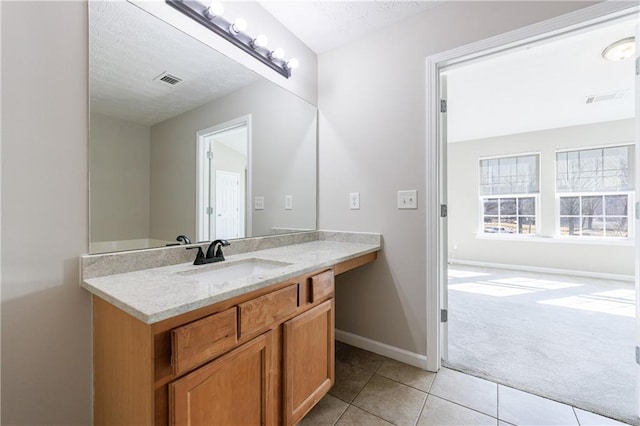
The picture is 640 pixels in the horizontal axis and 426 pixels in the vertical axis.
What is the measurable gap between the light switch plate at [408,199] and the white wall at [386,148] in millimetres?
30

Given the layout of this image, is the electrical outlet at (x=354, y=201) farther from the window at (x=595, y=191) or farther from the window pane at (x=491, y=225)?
the window at (x=595, y=191)

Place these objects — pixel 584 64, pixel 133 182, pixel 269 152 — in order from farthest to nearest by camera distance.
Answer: pixel 584 64
pixel 269 152
pixel 133 182

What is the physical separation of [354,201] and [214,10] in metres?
1.44

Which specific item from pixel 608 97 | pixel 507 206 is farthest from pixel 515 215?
pixel 608 97

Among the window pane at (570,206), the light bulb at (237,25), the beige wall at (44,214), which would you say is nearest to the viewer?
the beige wall at (44,214)

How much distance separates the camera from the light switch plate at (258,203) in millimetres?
1887

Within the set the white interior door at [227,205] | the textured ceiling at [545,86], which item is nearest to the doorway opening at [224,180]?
the white interior door at [227,205]

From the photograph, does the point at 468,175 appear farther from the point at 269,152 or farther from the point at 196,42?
the point at 196,42

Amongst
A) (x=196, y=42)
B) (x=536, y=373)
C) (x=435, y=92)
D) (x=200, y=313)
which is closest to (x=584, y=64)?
(x=435, y=92)

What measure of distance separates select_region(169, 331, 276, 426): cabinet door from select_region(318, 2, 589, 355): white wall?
110cm

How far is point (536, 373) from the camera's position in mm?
1741

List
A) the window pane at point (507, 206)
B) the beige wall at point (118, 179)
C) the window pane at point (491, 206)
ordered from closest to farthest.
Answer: the beige wall at point (118, 179), the window pane at point (507, 206), the window pane at point (491, 206)

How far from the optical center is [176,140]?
145 cm

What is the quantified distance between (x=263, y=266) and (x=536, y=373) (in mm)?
1866
